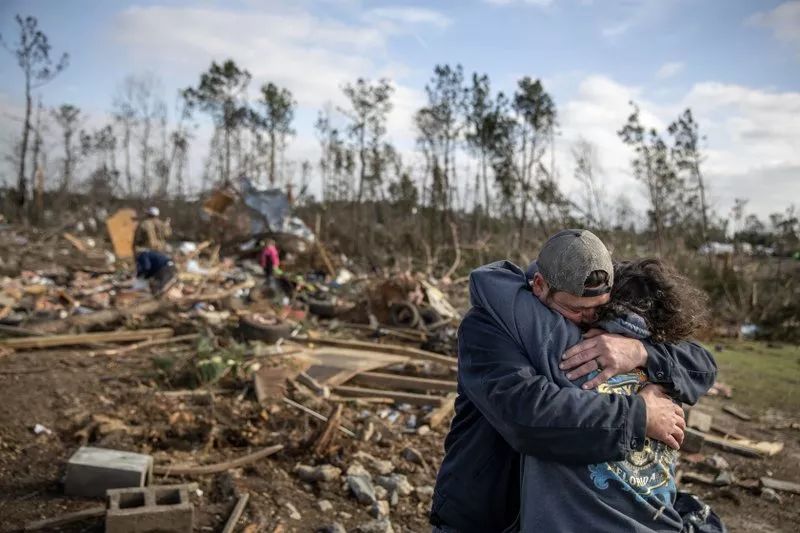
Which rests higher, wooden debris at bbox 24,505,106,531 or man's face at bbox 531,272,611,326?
man's face at bbox 531,272,611,326

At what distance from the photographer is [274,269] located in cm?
1451

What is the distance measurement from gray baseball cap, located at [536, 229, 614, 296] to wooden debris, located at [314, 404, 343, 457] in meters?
4.13

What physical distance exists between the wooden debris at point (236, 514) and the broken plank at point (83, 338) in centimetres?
527

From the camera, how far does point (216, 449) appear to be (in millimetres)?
5402

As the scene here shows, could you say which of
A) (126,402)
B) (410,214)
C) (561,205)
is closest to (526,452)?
(126,402)

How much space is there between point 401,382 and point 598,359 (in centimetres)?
616

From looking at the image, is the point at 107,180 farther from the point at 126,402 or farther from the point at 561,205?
the point at 126,402

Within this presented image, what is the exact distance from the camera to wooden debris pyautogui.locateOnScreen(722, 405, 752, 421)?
7.46 meters

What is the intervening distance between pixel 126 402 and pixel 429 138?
1070 inches

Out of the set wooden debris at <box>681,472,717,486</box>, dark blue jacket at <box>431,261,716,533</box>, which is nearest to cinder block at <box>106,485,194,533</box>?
dark blue jacket at <box>431,261,716,533</box>

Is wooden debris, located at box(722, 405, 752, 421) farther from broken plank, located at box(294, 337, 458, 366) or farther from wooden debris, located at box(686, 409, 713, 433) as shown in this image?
broken plank, located at box(294, 337, 458, 366)

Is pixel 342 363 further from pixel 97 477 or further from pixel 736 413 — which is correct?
pixel 736 413

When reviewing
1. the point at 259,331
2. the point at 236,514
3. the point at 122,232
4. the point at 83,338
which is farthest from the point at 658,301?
the point at 122,232

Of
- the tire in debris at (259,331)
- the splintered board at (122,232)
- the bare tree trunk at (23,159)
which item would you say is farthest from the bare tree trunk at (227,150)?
the tire in debris at (259,331)
